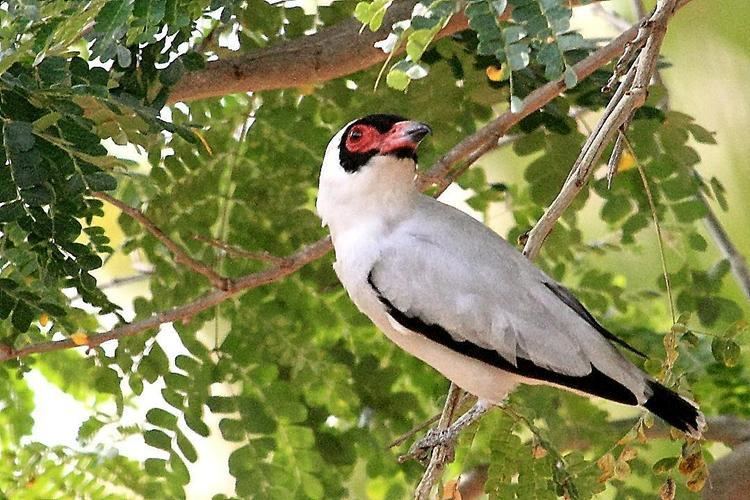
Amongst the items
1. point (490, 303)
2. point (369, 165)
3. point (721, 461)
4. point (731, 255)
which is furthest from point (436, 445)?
point (731, 255)

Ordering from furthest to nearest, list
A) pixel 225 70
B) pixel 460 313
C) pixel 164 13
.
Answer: pixel 225 70 < pixel 460 313 < pixel 164 13

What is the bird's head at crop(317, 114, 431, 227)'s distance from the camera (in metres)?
1.67

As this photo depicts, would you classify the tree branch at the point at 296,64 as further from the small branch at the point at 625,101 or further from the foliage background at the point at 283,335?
the small branch at the point at 625,101

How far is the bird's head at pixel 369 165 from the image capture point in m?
1.67

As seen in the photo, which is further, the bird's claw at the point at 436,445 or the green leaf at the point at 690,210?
the green leaf at the point at 690,210

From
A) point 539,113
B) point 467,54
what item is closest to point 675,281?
point 539,113

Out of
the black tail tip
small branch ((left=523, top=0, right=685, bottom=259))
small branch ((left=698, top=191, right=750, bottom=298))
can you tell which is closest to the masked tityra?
the black tail tip

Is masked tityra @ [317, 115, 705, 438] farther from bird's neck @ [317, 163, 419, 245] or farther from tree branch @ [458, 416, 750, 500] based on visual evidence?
tree branch @ [458, 416, 750, 500]

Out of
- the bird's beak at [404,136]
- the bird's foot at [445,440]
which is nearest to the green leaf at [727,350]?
the bird's foot at [445,440]

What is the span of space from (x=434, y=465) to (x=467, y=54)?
726 mm

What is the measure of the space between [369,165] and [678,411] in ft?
1.85

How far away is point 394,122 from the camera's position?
5.46 feet

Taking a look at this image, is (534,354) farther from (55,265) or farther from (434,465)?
(55,265)

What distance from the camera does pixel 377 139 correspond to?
5.52 feet
